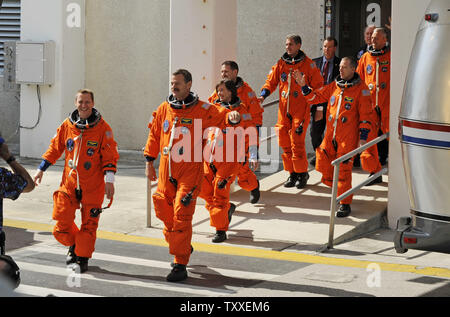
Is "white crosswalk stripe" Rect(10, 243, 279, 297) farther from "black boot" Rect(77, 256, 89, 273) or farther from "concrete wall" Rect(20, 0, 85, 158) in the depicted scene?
"concrete wall" Rect(20, 0, 85, 158)

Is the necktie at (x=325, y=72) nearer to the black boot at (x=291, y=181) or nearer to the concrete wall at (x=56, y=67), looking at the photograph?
the black boot at (x=291, y=181)

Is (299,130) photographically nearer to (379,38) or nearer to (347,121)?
(347,121)

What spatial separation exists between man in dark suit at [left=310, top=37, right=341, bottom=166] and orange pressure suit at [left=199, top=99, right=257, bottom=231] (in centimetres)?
219

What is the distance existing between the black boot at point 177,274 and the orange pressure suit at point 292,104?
3.99 m

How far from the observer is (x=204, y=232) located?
10.6 metres

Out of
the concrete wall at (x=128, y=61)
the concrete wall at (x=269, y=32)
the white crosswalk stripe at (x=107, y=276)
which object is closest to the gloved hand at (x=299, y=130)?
the concrete wall at (x=269, y=32)

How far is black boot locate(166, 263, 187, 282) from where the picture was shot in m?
8.37

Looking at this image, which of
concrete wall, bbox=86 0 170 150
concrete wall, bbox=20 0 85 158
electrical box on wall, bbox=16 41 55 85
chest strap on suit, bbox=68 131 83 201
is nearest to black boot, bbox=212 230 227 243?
chest strap on suit, bbox=68 131 83 201

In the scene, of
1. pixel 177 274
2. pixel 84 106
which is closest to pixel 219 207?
pixel 177 274

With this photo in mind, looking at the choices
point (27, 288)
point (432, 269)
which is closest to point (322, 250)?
point (432, 269)

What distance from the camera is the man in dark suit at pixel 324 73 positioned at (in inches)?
498

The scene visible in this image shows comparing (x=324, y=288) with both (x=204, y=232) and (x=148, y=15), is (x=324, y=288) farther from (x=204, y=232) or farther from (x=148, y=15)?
(x=148, y=15)

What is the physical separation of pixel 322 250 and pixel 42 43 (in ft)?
26.0

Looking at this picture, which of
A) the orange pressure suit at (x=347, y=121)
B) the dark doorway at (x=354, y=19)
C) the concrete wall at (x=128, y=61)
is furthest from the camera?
the concrete wall at (x=128, y=61)
